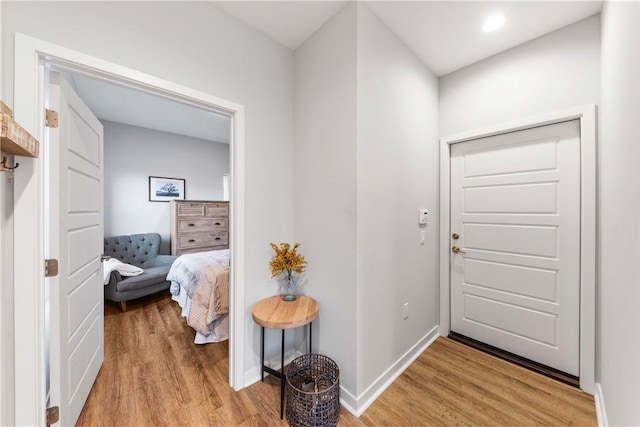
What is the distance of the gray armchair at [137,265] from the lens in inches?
122

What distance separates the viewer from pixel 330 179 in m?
1.75

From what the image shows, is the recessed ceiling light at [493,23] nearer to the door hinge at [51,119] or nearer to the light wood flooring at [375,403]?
the light wood flooring at [375,403]

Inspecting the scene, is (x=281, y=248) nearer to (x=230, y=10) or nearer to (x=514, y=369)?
(x=230, y=10)

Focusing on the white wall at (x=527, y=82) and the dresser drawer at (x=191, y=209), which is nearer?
the white wall at (x=527, y=82)

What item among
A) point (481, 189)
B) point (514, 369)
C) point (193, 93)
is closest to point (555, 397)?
point (514, 369)

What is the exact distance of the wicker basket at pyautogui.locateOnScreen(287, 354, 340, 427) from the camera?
4.66ft

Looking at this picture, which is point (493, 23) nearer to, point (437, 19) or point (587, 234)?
point (437, 19)

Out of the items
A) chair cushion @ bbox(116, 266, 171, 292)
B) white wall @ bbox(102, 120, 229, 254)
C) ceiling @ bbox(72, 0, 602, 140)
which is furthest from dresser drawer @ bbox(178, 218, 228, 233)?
ceiling @ bbox(72, 0, 602, 140)

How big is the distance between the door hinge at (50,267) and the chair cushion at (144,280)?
2.18 meters

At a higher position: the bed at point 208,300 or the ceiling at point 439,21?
the ceiling at point 439,21

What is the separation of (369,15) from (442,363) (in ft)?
8.85

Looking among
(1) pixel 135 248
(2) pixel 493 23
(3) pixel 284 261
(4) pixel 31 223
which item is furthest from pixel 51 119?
(1) pixel 135 248

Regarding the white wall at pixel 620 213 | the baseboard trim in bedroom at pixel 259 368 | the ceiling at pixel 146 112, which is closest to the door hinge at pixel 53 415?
the baseboard trim in bedroom at pixel 259 368

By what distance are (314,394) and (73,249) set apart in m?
1.66
